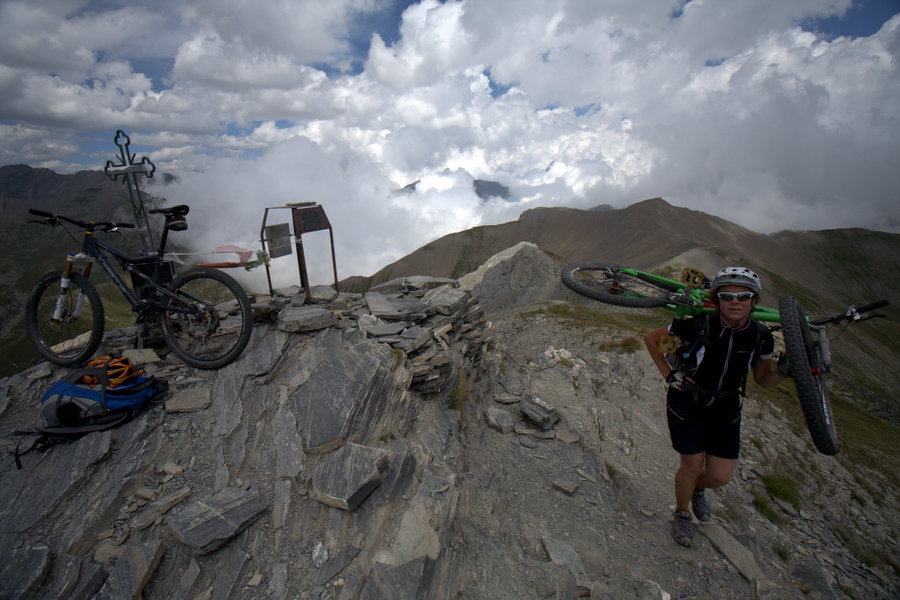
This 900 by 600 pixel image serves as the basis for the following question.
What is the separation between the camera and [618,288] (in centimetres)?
1140

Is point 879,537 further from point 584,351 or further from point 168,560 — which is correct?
point 168,560

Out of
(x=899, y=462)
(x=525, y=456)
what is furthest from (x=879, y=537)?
(x=525, y=456)

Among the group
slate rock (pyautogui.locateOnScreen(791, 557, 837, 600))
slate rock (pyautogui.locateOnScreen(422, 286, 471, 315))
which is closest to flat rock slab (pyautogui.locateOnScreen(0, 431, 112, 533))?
slate rock (pyautogui.locateOnScreen(422, 286, 471, 315))

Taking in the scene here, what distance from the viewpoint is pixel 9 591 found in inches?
186

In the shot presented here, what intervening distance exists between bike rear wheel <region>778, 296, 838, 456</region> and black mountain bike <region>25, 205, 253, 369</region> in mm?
8640

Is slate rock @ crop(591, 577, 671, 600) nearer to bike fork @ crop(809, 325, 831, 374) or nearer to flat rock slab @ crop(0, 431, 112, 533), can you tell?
bike fork @ crop(809, 325, 831, 374)

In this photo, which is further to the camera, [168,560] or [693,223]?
[693,223]

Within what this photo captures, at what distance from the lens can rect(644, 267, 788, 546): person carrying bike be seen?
553 centimetres

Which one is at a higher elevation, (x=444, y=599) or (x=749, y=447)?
(x=444, y=599)

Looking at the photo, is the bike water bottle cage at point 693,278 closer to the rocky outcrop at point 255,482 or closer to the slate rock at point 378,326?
the rocky outcrop at point 255,482

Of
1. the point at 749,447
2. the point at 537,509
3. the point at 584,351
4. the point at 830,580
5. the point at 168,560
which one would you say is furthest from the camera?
the point at 584,351

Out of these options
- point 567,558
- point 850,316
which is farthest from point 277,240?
point 850,316

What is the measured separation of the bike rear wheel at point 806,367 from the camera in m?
5.14

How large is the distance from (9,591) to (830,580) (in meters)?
12.6
